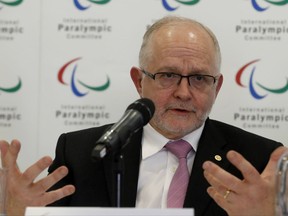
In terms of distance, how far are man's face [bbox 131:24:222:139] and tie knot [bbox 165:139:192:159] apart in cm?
4

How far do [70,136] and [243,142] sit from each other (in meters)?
0.83

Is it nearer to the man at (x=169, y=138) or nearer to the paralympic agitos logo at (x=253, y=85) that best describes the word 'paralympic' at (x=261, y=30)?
the paralympic agitos logo at (x=253, y=85)

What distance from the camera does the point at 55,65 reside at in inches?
113

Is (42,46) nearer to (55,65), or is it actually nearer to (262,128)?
(55,65)

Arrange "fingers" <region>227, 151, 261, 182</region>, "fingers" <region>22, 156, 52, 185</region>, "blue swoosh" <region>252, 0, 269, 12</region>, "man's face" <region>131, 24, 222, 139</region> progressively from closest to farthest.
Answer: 1. "fingers" <region>227, 151, 261, 182</region>
2. "fingers" <region>22, 156, 52, 185</region>
3. "man's face" <region>131, 24, 222, 139</region>
4. "blue swoosh" <region>252, 0, 269, 12</region>

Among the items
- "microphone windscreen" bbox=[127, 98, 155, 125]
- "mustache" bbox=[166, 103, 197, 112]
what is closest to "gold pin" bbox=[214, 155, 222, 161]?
"mustache" bbox=[166, 103, 197, 112]

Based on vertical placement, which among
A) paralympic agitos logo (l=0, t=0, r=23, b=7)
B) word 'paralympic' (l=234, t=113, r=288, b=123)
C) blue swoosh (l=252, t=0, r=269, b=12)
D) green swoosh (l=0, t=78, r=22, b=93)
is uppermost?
blue swoosh (l=252, t=0, r=269, b=12)

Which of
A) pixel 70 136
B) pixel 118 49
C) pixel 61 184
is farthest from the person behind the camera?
pixel 118 49

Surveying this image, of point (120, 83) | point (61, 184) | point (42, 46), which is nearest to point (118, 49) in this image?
point (120, 83)

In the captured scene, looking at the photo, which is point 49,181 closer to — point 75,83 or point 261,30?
point 75,83

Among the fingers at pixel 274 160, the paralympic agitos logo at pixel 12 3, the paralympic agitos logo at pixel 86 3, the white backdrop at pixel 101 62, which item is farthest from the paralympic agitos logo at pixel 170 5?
the fingers at pixel 274 160

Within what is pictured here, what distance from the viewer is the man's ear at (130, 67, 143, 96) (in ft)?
8.71

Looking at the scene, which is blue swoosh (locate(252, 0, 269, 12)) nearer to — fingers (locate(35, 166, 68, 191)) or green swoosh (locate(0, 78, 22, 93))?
green swoosh (locate(0, 78, 22, 93))

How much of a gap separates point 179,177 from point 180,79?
17.3 inches
